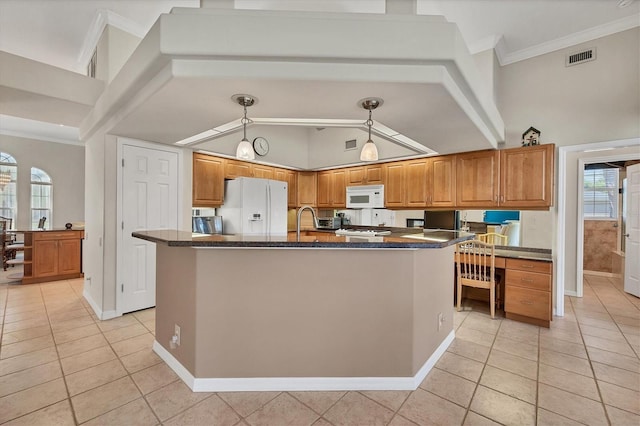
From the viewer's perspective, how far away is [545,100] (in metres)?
3.74

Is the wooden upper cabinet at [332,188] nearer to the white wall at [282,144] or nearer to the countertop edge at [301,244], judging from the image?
the white wall at [282,144]

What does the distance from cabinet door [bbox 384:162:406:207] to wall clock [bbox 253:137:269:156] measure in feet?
7.21

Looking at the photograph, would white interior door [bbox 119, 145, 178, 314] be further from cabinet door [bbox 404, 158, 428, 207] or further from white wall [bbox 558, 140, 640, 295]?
white wall [bbox 558, 140, 640, 295]

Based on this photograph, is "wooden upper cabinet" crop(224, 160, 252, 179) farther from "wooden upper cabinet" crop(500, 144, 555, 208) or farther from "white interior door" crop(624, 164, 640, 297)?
"white interior door" crop(624, 164, 640, 297)

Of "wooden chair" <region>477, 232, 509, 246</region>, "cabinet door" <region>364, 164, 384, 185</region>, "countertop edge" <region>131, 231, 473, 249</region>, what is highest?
"cabinet door" <region>364, 164, 384, 185</region>

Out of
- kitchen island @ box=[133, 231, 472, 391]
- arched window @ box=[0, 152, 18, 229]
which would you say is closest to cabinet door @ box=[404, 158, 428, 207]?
A: kitchen island @ box=[133, 231, 472, 391]

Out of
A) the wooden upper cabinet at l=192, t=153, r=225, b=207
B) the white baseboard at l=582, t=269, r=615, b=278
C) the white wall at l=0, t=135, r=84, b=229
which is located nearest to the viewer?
the wooden upper cabinet at l=192, t=153, r=225, b=207

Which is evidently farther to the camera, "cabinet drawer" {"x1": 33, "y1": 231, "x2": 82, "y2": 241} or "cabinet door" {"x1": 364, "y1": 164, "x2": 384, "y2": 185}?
"cabinet door" {"x1": 364, "y1": 164, "x2": 384, "y2": 185}

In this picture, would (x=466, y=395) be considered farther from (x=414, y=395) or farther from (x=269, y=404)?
(x=269, y=404)

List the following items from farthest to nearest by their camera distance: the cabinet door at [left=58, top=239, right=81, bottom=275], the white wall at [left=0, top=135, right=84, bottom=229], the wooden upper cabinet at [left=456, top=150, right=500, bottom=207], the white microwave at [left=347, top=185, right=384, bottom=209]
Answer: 1. the white wall at [left=0, top=135, right=84, bottom=229]
2. the cabinet door at [left=58, top=239, right=81, bottom=275]
3. the white microwave at [left=347, top=185, right=384, bottom=209]
4. the wooden upper cabinet at [left=456, top=150, right=500, bottom=207]

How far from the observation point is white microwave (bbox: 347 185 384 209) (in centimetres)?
507

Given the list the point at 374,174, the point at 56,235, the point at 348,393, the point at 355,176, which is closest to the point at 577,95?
the point at 374,174

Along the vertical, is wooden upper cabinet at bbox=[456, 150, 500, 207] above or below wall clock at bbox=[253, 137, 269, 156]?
below

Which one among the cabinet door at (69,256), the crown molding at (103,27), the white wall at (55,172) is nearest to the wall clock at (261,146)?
the crown molding at (103,27)
